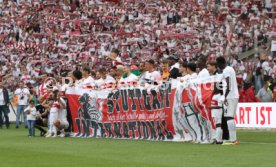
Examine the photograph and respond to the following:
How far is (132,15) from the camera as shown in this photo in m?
48.7

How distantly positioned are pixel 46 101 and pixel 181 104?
22.2 ft

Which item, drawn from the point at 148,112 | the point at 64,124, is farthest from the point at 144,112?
the point at 64,124

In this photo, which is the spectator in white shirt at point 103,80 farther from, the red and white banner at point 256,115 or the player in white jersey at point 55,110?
the red and white banner at point 256,115

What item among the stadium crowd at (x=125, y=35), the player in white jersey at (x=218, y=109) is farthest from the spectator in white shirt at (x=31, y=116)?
the stadium crowd at (x=125, y=35)

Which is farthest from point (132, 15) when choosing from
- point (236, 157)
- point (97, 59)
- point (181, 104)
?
point (236, 157)

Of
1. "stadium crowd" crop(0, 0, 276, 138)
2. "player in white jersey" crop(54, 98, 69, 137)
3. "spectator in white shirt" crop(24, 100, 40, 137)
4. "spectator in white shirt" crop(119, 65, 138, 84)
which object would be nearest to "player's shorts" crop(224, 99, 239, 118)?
"spectator in white shirt" crop(119, 65, 138, 84)

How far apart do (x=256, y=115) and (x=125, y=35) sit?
18845 mm

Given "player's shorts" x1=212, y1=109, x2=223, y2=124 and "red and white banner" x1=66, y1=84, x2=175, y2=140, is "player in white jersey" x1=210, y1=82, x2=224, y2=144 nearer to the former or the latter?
"player's shorts" x1=212, y1=109, x2=223, y2=124

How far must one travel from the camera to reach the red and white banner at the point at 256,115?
92.9 feet

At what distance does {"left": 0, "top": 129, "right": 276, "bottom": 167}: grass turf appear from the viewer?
15234 mm

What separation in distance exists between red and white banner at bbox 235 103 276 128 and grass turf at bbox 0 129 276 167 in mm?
7619

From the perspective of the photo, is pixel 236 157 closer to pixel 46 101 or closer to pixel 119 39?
pixel 46 101

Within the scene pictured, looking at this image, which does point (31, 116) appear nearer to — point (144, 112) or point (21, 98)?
point (144, 112)

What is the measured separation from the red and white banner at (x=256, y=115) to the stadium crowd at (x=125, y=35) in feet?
21.4
